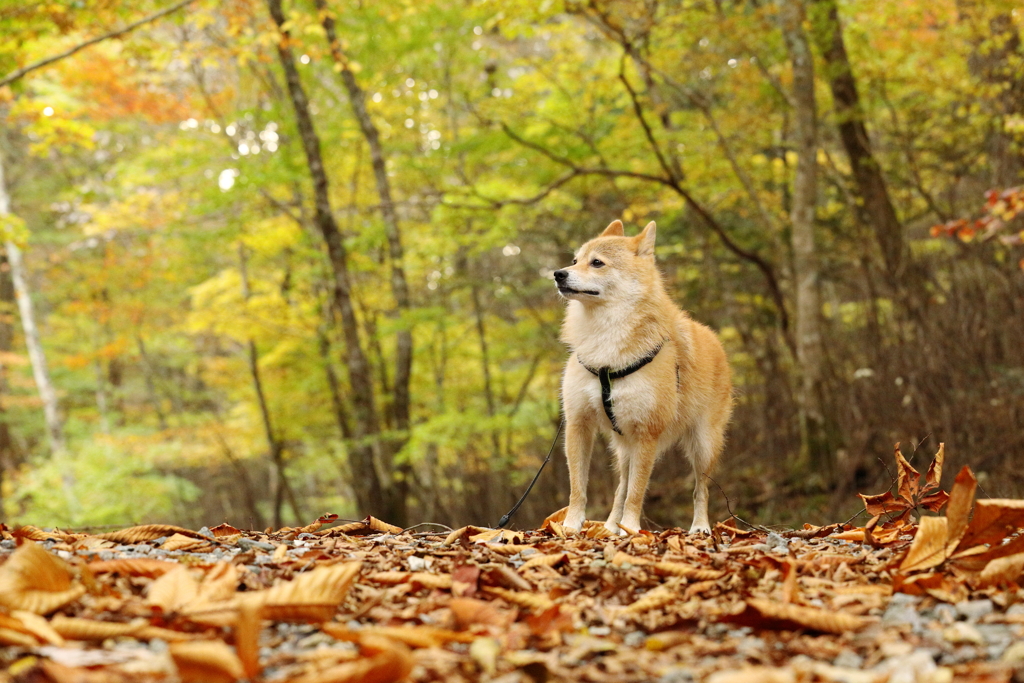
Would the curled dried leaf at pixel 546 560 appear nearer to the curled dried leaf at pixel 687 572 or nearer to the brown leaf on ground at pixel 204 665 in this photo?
the curled dried leaf at pixel 687 572

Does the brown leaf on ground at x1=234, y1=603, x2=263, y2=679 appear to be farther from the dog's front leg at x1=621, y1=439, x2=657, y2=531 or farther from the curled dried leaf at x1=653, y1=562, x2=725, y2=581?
the dog's front leg at x1=621, y1=439, x2=657, y2=531

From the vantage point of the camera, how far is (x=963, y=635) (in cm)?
206

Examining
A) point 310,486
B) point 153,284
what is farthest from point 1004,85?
point 310,486

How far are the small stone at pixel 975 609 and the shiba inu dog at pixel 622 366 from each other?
2178 millimetres

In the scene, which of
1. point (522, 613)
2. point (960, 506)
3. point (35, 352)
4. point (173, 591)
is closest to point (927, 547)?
point (960, 506)

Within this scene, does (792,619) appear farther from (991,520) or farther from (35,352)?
(35,352)

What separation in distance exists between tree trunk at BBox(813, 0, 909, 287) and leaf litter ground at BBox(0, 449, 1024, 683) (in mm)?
9007

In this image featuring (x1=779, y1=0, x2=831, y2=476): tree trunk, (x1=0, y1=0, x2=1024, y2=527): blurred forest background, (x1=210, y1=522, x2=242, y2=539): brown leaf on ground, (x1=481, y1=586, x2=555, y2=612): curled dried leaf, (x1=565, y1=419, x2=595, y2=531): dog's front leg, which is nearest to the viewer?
(x1=481, y1=586, x2=555, y2=612): curled dried leaf

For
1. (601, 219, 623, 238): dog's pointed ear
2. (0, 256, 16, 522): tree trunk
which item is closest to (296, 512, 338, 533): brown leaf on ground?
(601, 219, 623, 238): dog's pointed ear

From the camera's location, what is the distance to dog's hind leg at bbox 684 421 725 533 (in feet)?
16.5

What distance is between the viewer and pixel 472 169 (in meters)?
14.9

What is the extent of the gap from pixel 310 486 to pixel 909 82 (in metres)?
23.1

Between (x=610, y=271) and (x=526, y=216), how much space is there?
25.3ft

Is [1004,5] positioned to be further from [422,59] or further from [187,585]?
[187,585]
